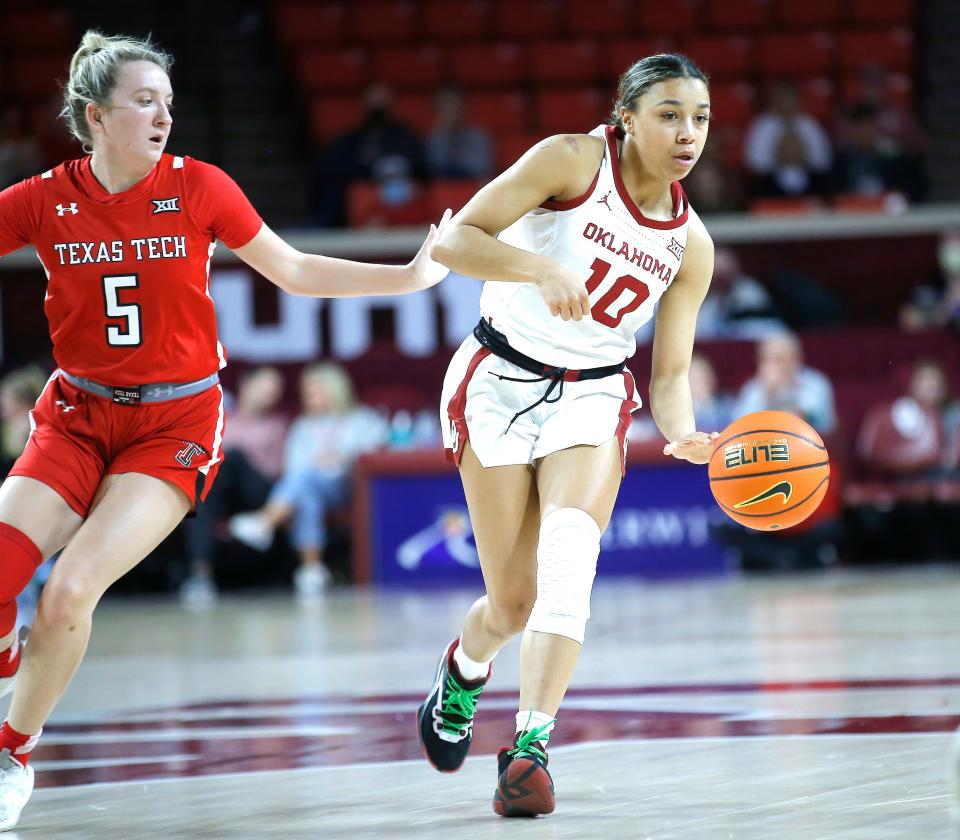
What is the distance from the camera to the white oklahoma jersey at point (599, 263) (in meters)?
4.32

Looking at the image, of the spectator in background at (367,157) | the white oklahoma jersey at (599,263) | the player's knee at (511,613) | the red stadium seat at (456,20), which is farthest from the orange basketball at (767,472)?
the red stadium seat at (456,20)

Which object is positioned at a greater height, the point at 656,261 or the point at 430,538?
the point at 656,261

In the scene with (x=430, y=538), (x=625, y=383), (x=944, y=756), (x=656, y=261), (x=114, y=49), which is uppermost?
(x=114, y=49)

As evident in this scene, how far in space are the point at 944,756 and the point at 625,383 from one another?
4.26 feet

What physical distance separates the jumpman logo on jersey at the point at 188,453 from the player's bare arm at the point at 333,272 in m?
0.48

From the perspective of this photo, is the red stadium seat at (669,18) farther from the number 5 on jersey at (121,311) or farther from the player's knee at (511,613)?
the number 5 on jersey at (121,311)

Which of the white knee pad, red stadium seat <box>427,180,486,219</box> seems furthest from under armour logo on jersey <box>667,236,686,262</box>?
red stadium seat <box>427,180,486,219</box>

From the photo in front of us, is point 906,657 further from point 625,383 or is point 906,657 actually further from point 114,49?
point 114,49

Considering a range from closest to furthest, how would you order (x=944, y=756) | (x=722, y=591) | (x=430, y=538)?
1. (x=944, y=756)
2. (x=722, y=591)
3. (x=430, y=538)

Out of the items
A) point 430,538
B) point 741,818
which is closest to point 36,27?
point 430,538

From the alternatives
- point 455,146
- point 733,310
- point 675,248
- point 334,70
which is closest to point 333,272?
point 675,248

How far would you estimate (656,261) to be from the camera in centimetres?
438

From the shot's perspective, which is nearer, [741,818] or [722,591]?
[741,818]

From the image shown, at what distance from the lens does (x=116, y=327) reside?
4.17 m
